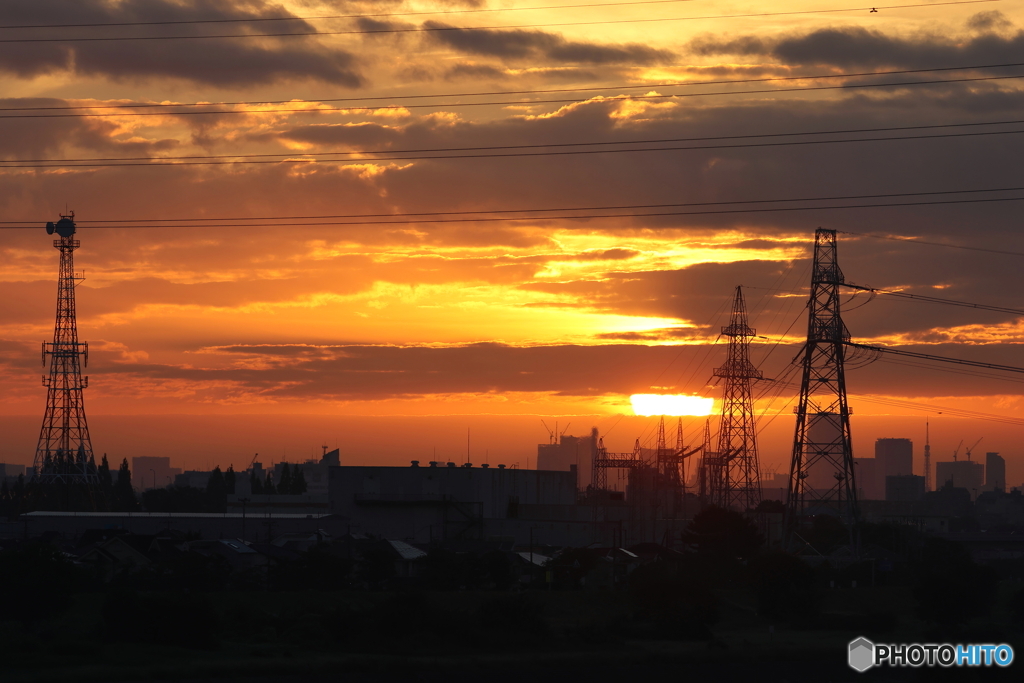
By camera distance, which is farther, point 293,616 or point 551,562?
point 551,562

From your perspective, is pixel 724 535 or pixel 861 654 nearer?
pixel 861 654

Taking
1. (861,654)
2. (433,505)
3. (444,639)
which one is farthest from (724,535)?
(444,639)

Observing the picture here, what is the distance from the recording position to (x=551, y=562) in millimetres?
84500

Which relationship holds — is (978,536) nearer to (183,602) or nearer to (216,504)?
(216,504)

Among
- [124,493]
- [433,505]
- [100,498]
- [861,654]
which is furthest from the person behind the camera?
[124,493]

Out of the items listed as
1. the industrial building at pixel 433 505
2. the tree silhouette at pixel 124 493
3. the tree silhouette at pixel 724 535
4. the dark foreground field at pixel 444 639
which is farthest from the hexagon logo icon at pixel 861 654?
the tree silhouette at pixel 124 493

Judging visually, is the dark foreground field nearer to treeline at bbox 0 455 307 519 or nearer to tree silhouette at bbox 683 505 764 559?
tree silhouette at bbox 683 505 764 559

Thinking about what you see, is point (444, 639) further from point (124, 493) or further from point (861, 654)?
point (124, 493)

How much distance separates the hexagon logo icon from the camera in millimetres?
55031

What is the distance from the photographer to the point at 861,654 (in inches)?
2280

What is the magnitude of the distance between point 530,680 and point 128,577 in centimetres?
3236

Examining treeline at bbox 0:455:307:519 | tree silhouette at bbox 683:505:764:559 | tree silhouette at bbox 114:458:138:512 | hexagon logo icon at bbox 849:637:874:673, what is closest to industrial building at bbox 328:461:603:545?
tree silhouette at bbox 683:505:764:559

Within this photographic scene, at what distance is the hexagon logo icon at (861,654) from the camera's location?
181 ft

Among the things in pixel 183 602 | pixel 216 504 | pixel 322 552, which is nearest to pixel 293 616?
pixel 183 602
